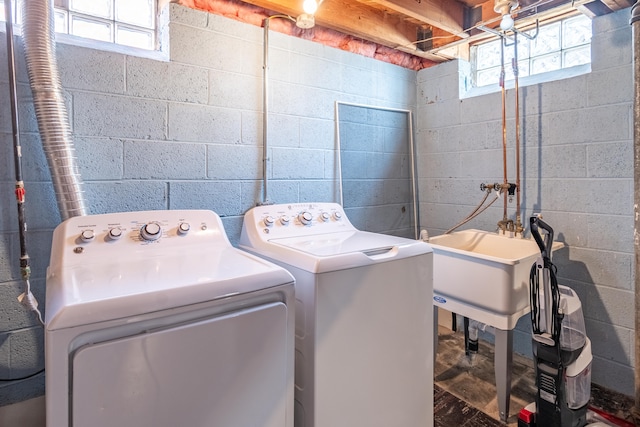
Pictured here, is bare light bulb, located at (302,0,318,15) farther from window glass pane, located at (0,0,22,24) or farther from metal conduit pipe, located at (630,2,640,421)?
metal conduit pipe, located at (630,2,640,421)

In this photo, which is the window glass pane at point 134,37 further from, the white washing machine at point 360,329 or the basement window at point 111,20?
the white washing machine at point 360,329

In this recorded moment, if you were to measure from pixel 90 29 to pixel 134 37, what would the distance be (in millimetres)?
180

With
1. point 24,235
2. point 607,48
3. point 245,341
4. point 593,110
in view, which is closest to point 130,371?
point 245,341

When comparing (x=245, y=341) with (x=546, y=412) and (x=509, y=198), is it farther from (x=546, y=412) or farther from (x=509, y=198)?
(x=509, y=198)

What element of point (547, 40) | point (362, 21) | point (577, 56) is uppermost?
point (362, 21)

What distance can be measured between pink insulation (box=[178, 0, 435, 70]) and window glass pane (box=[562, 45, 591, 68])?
2.81 ft

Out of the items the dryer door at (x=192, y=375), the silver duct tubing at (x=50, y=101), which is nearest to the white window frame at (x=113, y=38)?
the silver duct tubing at (x=50, y=101)

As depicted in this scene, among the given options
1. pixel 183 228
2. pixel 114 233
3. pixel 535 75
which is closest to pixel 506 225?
pixel 535 75

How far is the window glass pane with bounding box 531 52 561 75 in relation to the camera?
2.22 m

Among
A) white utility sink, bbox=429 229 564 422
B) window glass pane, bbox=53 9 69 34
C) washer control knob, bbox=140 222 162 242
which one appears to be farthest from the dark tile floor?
window glass pane, bbox=53 9 69 34

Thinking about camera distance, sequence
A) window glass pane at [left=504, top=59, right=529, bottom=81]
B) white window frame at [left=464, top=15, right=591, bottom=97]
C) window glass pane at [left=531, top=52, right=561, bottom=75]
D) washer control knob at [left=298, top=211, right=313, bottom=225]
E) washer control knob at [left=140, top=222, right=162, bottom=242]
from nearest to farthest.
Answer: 1. washer control knob at [left=140, top=222, right=162, bottom=242]
2. washer control knob at [left=298, top=211, right=313, bottom=225]
3. white window frame at [left=464, top=15, right=591, bottom=97]
4. window glass pane at [left=531, top=52, right=561, bottom=75]
5. window glass pane at [left=504, top=59, right=529, bottom=81]

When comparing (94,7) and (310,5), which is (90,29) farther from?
(310,5)

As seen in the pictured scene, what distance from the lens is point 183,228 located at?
4.95ft

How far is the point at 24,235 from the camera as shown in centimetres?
138
